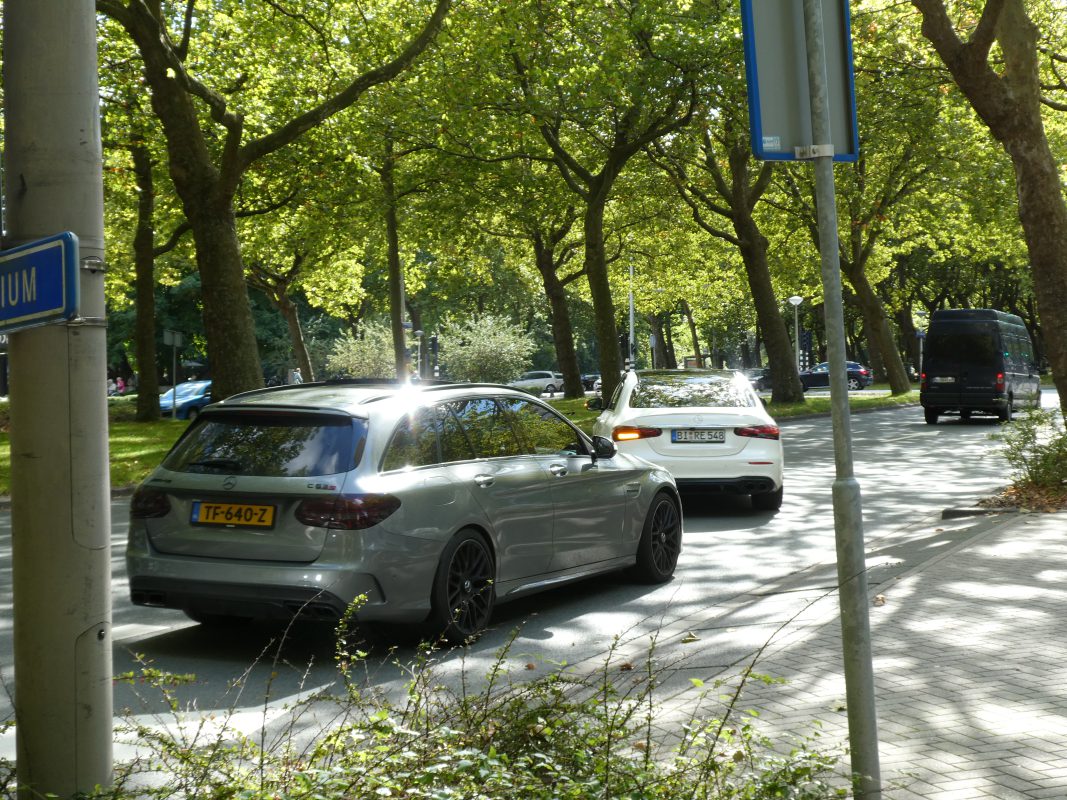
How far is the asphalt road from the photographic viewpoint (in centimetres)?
662

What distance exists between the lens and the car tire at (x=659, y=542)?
9.92 meters

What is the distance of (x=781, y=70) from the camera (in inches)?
168

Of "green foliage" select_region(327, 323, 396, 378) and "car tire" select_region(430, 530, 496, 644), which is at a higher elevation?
"green foliage" select_region(327, 323, 396, 378)

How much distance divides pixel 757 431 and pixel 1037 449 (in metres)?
2.84

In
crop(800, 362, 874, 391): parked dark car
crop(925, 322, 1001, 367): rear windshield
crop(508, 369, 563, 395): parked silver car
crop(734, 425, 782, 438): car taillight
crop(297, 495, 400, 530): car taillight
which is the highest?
crop(508, 369, 563, 395): parked silver car

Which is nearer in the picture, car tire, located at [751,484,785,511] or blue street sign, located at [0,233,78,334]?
blue street sign, located at [0,233,78,334]

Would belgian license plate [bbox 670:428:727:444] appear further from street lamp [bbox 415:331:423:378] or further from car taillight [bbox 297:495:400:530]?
street lamp [bbox 415:331:423:378]

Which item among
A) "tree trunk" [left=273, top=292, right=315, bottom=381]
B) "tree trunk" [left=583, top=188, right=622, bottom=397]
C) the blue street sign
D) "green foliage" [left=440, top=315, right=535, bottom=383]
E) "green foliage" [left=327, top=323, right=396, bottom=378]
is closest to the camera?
the blue street sign

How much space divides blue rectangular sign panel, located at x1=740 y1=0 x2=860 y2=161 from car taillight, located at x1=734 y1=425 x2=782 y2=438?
9787mm

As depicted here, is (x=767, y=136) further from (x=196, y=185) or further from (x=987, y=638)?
(x=196, y=185)

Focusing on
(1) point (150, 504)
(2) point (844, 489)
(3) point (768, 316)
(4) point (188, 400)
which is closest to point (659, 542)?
(1) point (150, 504)

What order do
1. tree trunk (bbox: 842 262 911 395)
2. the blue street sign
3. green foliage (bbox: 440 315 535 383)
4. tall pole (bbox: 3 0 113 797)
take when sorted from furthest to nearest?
green foliage (bbox: 440 315 535 383), tree trunk (bbox: 842 262 911 395), tall pole (bbox: 3 0 113 797), the blue street sign

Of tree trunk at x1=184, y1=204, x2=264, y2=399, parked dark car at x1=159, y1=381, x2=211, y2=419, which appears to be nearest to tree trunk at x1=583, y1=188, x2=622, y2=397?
tree trunk at x1=184, y1=204, x2=264, y2=399

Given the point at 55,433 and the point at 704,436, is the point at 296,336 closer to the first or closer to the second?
the point at 704,436
